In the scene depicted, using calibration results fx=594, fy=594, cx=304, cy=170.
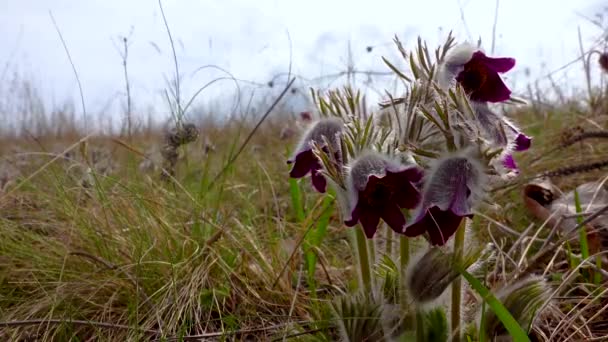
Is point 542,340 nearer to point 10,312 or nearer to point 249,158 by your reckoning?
point 10,312

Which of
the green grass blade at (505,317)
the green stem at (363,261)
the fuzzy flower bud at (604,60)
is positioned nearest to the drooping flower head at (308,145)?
the green stem at (363,261)

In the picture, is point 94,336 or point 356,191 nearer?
point 356,191

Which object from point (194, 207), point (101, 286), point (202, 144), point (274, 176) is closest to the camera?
point (101, 286)

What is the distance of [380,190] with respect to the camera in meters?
0.99

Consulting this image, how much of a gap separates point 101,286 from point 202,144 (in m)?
2.13

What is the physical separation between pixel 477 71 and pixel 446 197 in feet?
0.87

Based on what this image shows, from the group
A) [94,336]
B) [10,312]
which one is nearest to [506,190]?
[94,336]

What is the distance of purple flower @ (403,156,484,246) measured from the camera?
0.89 metres

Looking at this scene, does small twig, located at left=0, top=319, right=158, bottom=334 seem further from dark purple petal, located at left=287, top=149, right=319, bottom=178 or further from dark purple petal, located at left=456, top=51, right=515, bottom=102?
dark purple petal, located at left=456, top=51, right=515, bottom=102

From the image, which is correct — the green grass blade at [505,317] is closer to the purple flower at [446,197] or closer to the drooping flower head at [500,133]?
the purple flower at [446,197]

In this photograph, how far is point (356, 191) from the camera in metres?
0.95

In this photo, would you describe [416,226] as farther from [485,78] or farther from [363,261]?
[485,78]

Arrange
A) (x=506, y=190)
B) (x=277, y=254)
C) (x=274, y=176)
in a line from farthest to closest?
(x=274, y=176)
(x=506, y=190)
(x=277, y=254)

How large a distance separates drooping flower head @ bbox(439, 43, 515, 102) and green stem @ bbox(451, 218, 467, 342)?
0.23 metres
